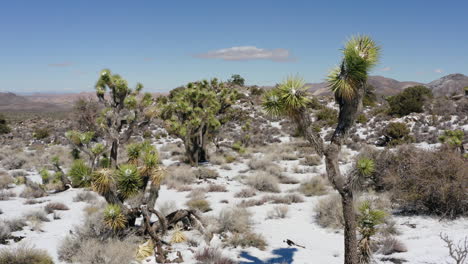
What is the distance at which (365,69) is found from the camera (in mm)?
5195

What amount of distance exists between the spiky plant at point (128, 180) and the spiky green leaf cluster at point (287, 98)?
3203 millimetres

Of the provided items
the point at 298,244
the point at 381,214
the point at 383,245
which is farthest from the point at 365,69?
Result: the point at 298,244

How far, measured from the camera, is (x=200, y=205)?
34.6 feet

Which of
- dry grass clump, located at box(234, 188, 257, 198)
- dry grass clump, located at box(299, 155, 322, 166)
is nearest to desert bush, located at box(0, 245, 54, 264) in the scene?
dry grass clump, located at box(234, 188, 257, 198)

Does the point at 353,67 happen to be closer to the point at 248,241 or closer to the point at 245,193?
the point at 248,241

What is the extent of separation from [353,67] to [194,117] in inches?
494

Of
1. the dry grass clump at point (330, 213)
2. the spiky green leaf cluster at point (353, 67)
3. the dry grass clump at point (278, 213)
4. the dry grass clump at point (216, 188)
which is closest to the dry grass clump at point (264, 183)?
the dry grass clump at point (216, 188)

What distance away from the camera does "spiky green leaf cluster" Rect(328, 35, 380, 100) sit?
202 inches

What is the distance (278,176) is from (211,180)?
304cm

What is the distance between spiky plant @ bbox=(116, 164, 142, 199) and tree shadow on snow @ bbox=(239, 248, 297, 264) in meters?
2.78

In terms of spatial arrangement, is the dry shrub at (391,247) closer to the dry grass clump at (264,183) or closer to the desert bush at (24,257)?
the dry grass clump at (264,183)

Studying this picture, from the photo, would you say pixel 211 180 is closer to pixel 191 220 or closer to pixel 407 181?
pixel 191 220

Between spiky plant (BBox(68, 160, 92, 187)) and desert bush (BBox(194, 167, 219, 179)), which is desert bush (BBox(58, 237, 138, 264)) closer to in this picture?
spiky plant (BBox(68, 160, 92, 187))

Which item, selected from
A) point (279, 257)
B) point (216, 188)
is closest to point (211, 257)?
point (279, 257)
